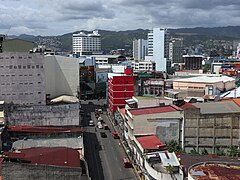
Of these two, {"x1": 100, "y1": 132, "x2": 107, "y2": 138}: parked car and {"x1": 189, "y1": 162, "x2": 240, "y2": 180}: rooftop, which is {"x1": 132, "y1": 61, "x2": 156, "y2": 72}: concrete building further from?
{"x1": 189, "y1": 162, "x2": 240, "y2": 180}: rooftop

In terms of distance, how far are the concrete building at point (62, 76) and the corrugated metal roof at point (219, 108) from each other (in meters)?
39.2

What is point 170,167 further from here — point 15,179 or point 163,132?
point 15,179

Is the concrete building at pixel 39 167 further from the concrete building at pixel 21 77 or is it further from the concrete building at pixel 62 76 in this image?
the concrete building at pixel 62 76

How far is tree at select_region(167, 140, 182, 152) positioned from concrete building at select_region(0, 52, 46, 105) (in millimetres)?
27146

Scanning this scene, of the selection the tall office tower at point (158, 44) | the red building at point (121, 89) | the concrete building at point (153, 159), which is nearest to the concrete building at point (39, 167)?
the concrete building at point (153, 159)

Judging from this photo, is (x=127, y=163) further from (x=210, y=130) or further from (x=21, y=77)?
(x=21, y=77)

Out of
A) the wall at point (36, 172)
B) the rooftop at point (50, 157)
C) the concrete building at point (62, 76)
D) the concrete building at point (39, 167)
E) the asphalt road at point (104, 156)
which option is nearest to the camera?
the wall at point (36, 172)

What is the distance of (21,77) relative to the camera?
5769cm

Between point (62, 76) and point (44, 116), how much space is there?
2891 centimetres

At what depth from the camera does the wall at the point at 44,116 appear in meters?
50.1

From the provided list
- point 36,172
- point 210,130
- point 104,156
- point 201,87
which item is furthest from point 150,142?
point 201,87

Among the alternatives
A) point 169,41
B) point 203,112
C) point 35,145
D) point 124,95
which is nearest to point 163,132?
point 203,112

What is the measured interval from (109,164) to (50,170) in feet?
43.5

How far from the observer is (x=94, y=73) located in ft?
344
